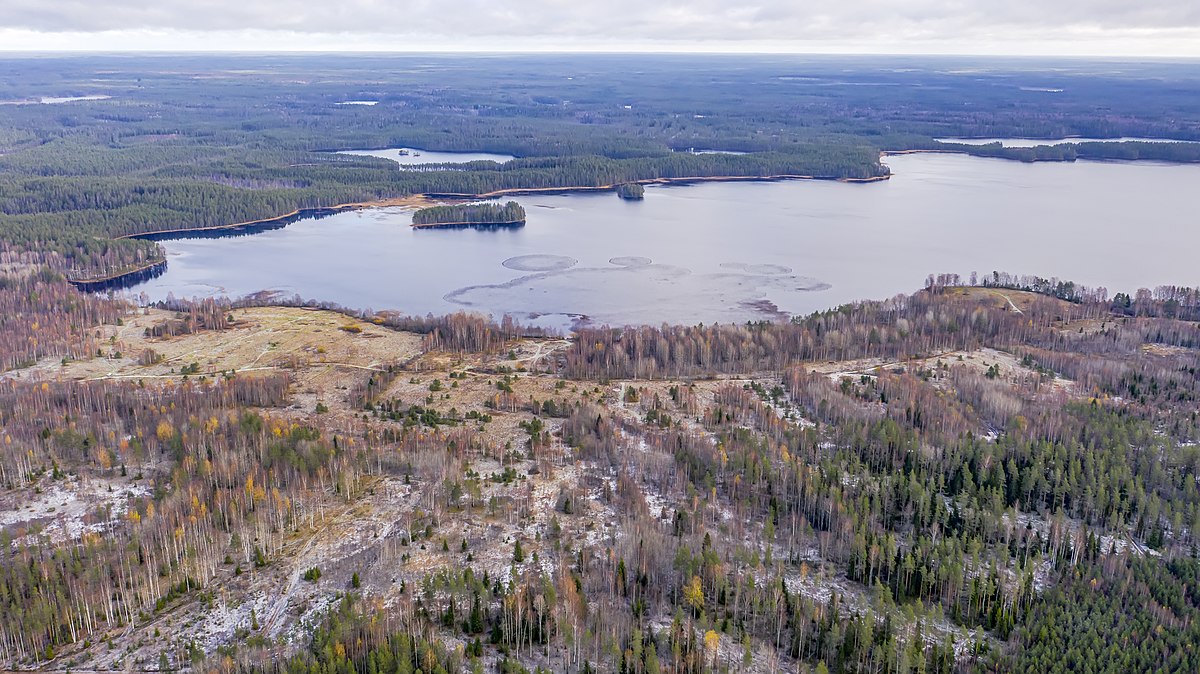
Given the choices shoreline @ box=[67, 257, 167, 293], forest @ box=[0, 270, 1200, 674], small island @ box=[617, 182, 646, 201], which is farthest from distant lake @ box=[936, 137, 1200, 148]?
shoreline @ box=[67, 257, 167, 293]

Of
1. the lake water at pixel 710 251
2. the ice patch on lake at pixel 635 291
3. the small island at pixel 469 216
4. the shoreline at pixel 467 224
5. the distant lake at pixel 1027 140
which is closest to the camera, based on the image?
the ice patch on lake at pixel 635 291

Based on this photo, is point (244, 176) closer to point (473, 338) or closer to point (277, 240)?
point (277, 240)

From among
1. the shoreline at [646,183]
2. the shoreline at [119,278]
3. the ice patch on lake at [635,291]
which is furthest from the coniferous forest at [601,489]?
the shoreline at [646,183]

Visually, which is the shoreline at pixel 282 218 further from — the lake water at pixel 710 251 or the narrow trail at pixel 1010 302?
the narrow trail at pixel 1010 302

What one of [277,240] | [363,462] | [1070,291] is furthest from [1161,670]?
[277,240]

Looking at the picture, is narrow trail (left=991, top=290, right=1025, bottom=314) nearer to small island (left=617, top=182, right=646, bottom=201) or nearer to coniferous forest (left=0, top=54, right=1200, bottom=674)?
coniferous forest (left=0, top=54, right=1200, bottom=674)

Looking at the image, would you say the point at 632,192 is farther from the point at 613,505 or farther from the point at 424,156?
the point at 613,505
